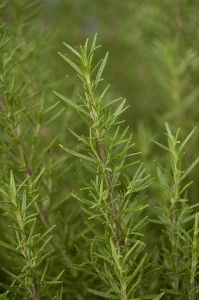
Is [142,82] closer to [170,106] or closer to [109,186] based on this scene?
[170,106]

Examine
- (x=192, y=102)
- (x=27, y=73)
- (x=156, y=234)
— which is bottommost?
(x=156, y=234)

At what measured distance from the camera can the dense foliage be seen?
0.85m

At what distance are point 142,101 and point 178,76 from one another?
0.55m

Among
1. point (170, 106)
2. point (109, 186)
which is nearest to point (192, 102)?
point (170, 106)

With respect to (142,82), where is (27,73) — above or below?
above

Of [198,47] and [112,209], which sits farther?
[198,47]

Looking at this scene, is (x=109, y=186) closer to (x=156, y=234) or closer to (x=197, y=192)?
(x=156, y=234)

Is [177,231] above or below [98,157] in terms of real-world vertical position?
below

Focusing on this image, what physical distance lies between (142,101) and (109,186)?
1223 mm

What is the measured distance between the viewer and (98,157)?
0.84 meters

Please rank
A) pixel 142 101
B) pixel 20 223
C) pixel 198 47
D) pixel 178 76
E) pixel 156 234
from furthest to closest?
1. pixel 142 101
2. pixel 198 47
3. pixel 178 76
4. pixel 156 234
5. pixel 20 223

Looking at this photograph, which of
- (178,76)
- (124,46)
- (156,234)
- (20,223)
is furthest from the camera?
(124,46)

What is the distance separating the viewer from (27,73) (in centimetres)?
A: 137

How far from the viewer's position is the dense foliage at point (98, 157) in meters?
0.85
